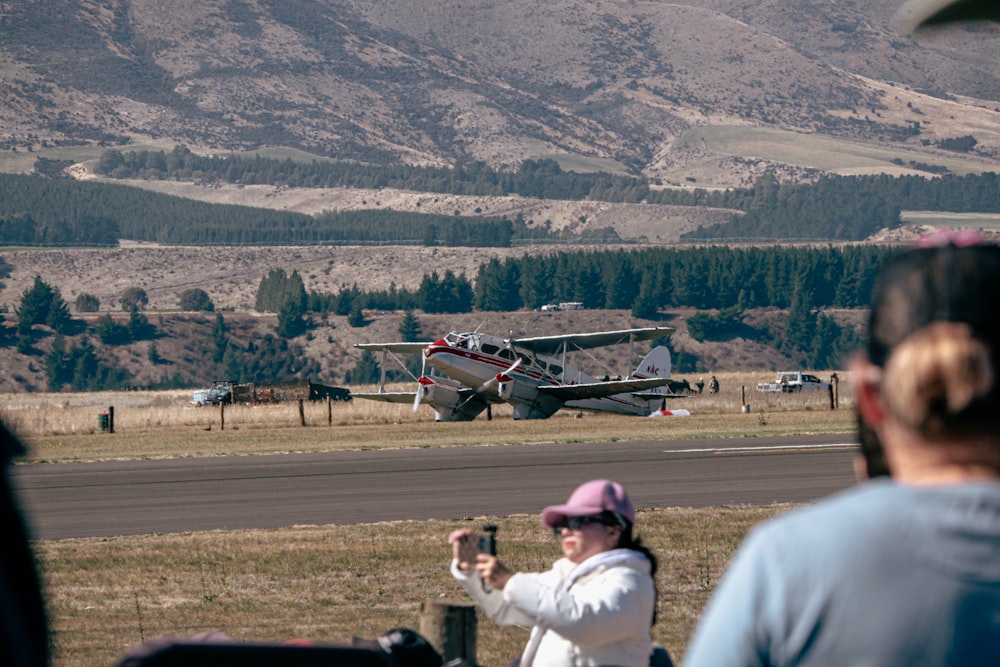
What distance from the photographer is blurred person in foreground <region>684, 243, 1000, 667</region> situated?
9.51 ft

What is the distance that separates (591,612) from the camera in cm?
595

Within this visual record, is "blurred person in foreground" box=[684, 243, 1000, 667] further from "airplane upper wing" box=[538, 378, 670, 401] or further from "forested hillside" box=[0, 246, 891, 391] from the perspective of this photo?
"forested hillside" box=[0, 246, 891, 391]

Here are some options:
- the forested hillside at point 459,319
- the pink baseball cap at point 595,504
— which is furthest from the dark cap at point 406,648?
the forested hillside at point 459,319

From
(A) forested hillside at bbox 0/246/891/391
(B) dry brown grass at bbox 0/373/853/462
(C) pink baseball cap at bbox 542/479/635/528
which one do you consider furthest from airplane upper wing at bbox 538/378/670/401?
(A) forested hillside at bbox 0/246/891/391

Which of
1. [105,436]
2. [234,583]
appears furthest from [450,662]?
[105,436]

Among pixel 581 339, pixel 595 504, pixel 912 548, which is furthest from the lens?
pixel 581 339

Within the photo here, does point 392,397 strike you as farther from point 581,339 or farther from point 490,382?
point 581,339

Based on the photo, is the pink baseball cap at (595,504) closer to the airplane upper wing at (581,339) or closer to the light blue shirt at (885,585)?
the light blue shirt at (885,585)

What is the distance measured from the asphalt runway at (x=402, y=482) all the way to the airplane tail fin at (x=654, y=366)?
1885 cm

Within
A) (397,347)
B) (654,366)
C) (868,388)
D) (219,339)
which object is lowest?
(219,339)

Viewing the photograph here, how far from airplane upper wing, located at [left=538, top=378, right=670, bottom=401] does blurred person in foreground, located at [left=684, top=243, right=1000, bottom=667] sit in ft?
160

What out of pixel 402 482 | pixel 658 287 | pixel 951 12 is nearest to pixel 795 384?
pixel 402 482

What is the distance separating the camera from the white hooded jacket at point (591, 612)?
5691mm

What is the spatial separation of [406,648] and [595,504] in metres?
1.16
